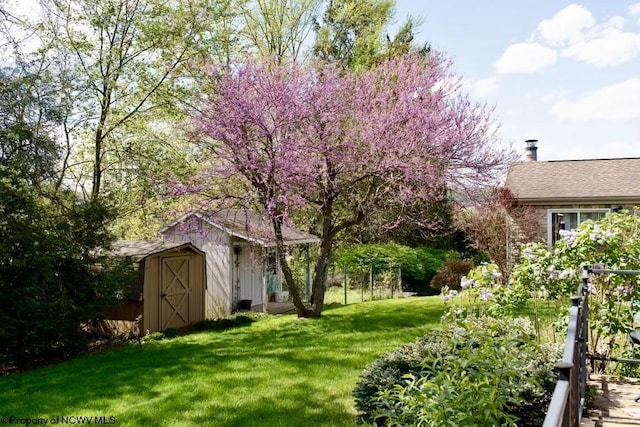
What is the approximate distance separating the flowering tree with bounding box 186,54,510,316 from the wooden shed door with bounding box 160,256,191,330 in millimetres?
2597

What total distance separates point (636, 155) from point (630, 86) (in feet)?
8.63

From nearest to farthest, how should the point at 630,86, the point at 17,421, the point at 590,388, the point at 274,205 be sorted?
the point at 590,388 → the point at 17,421 → the point at 274,205 → the point at 630,86

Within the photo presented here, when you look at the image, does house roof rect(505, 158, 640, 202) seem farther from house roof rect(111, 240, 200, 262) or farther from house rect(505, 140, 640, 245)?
house roof rect(111, 240, 200, 262)

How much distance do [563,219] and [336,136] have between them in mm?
9482

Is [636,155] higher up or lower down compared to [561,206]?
higher up

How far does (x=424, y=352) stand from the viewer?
471 cm

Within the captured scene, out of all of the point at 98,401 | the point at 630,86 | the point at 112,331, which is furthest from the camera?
the point at 630,86

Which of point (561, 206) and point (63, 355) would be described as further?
point (561, 206)

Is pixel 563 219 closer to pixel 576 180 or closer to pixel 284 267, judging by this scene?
pixel 576 180

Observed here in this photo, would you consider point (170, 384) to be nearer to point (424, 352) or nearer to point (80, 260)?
point (424, 352)

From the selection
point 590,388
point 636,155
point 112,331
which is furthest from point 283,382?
point 636,155

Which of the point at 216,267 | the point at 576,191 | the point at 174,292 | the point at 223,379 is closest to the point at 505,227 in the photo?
the point at 576,191

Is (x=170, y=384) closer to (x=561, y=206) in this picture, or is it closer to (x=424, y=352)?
(x=424, y=352)

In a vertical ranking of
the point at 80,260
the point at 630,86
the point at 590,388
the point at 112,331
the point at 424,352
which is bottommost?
the point at 112,331
